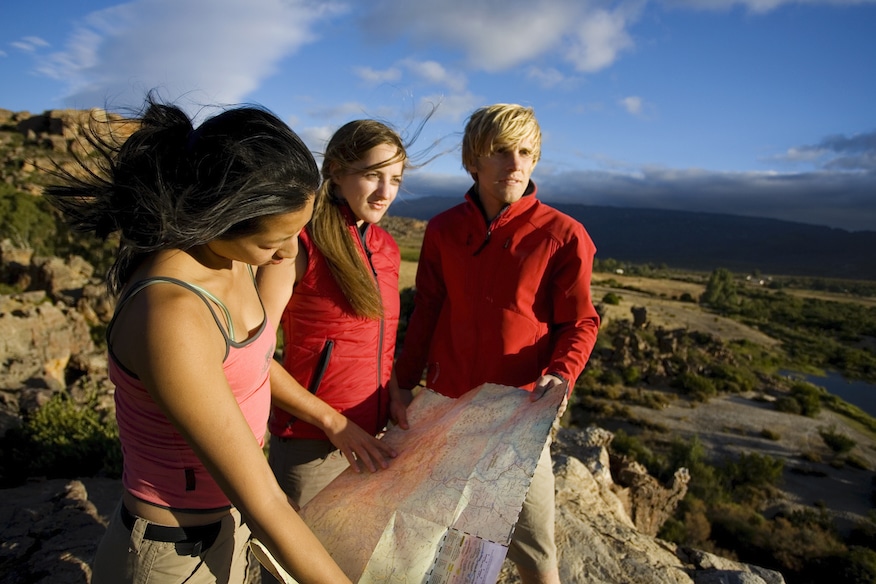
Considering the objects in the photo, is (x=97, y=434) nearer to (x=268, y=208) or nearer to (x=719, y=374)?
(x=268, y=208)

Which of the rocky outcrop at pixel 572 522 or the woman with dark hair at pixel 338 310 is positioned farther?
the rocky outcrop at pixel 572 522

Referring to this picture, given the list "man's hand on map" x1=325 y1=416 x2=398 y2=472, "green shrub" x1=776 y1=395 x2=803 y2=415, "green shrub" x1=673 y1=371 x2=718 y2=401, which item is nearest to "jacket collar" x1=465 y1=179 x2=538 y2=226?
"man's hand on map" x1=325 y1=416 x2=398 y2=472

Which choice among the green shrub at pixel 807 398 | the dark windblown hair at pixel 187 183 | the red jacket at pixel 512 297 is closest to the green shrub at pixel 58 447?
the red jacket at pixel 512 297

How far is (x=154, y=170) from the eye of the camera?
4.18ft

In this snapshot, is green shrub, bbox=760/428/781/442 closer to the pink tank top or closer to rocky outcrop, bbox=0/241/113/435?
rocky outcrop, bbox=0/241/113/435

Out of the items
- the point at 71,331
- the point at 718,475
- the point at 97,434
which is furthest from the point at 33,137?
the point at 718,475

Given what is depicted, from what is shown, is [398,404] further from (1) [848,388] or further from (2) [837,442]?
(1) [848,388]

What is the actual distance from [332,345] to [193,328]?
0.94 m

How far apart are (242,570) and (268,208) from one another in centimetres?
113

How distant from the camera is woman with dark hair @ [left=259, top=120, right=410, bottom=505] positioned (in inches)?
80.5

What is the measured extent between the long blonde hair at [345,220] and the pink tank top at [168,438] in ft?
1.97

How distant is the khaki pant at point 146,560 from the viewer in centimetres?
135

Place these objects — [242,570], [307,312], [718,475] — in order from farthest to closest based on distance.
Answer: [718,475] < [307,312] < [242,570]

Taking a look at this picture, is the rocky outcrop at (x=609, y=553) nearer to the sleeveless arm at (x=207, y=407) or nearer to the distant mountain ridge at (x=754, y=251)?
the sleeveless arm at (x=207, y=407)
